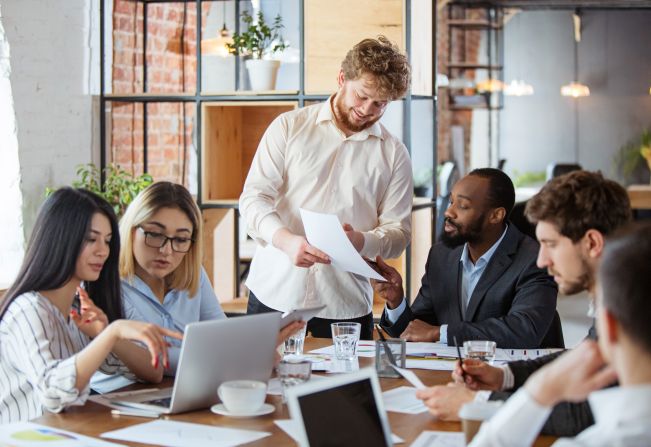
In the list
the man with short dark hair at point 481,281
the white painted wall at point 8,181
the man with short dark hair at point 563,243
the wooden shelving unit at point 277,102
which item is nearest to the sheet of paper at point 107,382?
the man with short dark hair at point 563,243

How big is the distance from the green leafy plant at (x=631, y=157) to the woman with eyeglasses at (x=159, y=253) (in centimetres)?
1176

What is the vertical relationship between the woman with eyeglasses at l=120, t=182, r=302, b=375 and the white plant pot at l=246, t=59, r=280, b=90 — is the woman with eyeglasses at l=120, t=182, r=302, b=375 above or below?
below

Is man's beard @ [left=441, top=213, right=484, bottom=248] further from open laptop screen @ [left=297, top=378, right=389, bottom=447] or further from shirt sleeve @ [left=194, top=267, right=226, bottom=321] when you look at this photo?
open laptop screen @ [left=297, top=378, right=389, bottom=447]

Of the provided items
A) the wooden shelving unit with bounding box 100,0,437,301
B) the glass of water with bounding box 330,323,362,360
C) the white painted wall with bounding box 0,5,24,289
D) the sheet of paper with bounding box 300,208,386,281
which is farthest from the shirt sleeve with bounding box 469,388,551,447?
the white painted wall with bounding box 0,5,24,289

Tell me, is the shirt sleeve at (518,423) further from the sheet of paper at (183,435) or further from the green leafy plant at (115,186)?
the green leafy plant at (115,186)

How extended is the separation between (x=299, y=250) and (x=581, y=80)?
11.7 m

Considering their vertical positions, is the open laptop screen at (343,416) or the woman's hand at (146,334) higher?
the woman's hand at (146,334)

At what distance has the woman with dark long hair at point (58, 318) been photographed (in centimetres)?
216

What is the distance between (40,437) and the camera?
197cm

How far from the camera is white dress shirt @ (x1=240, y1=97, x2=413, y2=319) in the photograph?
11.1 ft

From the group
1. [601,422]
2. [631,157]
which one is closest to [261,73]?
[601,422]

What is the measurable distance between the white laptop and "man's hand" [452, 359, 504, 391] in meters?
0.61

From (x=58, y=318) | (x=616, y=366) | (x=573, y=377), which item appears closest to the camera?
(x=616, y=366)

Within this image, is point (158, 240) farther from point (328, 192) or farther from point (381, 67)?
point (381, 67)
